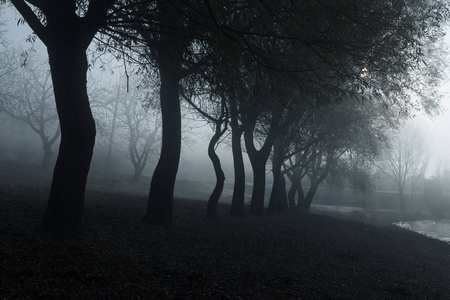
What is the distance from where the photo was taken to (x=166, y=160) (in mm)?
13289

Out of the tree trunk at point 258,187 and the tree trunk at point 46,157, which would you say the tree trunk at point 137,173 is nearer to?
the tree trunk at point 46,157

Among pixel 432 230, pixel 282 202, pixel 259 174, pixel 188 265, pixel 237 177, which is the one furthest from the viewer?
pixel 432 230

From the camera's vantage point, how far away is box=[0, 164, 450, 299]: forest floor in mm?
6191

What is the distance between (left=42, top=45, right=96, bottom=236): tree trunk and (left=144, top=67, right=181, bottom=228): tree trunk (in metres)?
4.71

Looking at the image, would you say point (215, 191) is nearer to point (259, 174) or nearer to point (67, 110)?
point (259, 174)

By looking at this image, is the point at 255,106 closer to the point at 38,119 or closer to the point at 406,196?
the point at 38,119

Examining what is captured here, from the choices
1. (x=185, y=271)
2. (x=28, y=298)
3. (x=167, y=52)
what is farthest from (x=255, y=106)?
(x=28, y=298)

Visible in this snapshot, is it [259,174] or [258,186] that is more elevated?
[259,174]

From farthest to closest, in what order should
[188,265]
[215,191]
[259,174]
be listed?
[259,174]
[215,191]
[188,265]

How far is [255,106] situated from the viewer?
745 inches

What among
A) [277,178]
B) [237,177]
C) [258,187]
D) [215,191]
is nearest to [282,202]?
[277,178]

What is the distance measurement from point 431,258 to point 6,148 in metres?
49.2

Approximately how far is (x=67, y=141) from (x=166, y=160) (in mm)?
5043

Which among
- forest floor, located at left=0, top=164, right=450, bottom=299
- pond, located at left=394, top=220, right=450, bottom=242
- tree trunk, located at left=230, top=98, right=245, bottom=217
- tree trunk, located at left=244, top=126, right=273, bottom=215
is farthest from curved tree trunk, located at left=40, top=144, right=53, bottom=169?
pond, located at left=394, top=220, right=450, bottom=242
